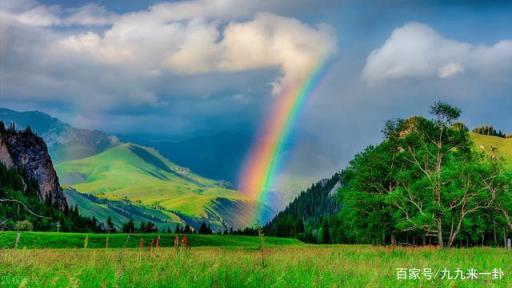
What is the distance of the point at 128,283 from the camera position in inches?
442

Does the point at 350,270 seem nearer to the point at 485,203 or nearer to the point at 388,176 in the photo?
the point at 485,203

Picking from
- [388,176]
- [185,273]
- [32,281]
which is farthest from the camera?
[388,176]

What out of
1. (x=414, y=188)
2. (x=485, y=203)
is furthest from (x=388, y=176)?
(x=485, y=203)

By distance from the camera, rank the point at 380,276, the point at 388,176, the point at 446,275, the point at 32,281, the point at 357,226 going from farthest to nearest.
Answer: the point at 357,226, the point at 388,176, the point at 446,275, the point at 380,276, the point at 32,281

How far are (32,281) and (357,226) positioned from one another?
64.3 metres

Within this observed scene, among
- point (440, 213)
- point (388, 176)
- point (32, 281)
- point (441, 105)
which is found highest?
point (441, 105)

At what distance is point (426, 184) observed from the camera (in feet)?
176

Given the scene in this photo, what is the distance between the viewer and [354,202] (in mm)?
67250

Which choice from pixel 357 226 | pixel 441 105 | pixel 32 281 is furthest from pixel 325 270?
pixel 357 226

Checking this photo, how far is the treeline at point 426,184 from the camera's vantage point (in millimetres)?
45625

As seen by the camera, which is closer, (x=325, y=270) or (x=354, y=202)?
(x=325, y=270)

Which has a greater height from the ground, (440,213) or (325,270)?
(440,213)

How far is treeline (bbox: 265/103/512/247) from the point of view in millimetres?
45625

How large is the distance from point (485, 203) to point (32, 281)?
4563 centimetres
